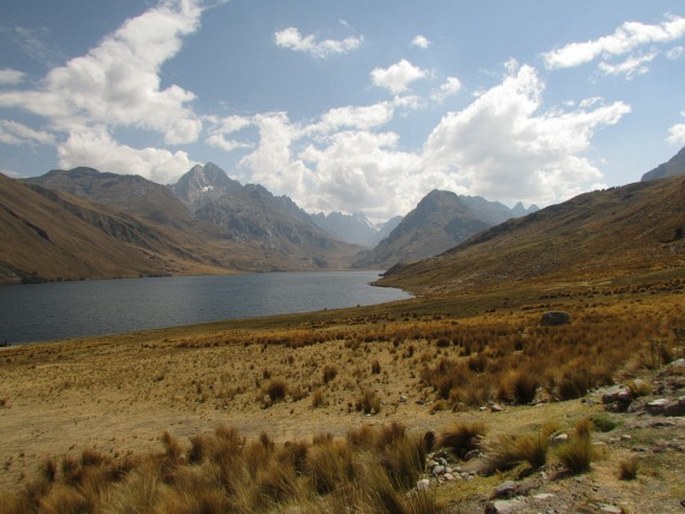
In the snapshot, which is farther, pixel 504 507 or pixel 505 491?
pixel 505 491

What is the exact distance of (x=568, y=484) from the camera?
610 centimetres

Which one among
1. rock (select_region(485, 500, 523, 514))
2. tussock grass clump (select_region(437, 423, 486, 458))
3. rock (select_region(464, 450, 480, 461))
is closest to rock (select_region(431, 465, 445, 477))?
rock (select_region(464, 450, 480, 461))

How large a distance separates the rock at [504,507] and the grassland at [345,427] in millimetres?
406

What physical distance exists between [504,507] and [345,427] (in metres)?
8.38

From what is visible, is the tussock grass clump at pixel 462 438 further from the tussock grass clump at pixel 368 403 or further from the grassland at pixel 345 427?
the tussock grass clump at pixel 368 403

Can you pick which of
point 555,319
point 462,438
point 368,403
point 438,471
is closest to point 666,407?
point 462,438

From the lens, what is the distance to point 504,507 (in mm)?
5621

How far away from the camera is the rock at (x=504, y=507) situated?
5523mm

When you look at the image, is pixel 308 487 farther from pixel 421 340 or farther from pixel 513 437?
pixel 421 340

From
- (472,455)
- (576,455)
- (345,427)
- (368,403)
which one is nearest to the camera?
(576,455)

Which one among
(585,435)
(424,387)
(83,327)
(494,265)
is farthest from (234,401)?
(494,265)

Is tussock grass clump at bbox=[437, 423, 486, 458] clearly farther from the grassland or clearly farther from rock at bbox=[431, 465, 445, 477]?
rock at bbox=[431, 465, 445, 477]

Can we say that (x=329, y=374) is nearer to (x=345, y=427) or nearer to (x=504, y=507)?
(x=345, y=427)

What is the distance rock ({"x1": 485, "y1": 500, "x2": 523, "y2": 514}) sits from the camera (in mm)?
5523
